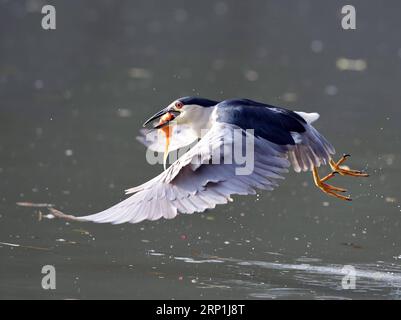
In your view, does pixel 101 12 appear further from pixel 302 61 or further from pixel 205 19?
pixel 302 61

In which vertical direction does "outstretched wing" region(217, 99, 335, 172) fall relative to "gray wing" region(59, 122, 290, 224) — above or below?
above

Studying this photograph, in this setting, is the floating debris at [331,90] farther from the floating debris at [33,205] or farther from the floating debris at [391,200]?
the floating debris at [33,205]

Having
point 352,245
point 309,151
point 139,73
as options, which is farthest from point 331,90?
point 309,151

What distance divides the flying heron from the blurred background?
2.12 ft

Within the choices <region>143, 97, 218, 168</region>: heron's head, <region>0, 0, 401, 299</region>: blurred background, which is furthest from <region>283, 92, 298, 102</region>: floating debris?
<region>143, 97, 218, 168</region>: heron's head

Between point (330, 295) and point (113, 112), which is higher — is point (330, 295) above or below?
below

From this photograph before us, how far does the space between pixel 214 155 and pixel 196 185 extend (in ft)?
0.82

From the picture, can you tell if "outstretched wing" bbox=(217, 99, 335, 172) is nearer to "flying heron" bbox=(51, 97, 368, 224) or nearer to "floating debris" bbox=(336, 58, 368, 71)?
"flying heron" bbox=(51, 97, 368, 224)

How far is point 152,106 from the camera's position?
13.4 m

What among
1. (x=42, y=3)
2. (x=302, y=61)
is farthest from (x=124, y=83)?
(x=42, y=3)

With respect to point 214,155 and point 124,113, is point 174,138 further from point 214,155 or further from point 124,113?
point 124,113

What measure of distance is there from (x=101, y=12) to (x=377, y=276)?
624 inches

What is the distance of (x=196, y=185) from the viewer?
6.58 metres

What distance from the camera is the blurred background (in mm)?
7168
